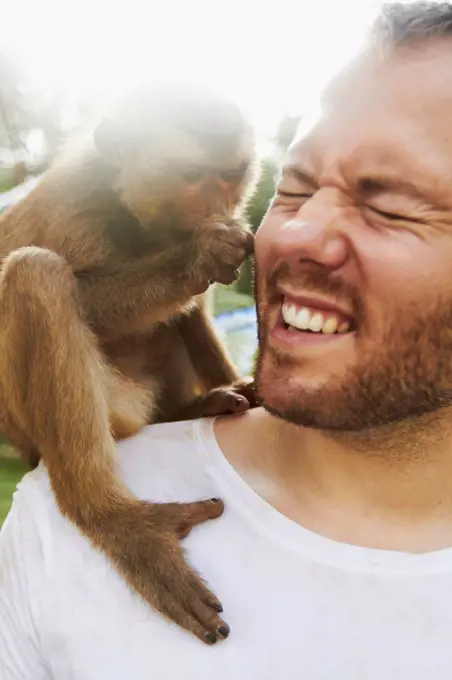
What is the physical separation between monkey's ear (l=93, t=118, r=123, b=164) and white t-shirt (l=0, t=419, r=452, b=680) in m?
0.66

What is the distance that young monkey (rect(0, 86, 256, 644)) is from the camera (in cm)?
113

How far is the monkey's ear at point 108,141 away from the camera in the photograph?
56.3 inches

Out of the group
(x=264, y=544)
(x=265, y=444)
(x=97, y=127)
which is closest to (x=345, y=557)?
(x=264, y=544)

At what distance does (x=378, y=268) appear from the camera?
959 millimetres

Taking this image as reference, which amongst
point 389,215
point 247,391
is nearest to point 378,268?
point 389,215

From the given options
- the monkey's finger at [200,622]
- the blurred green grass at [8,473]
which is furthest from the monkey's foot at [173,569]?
the blurred green grass at [8,473]

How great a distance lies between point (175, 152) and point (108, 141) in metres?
0.13

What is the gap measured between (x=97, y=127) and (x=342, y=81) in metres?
0.56

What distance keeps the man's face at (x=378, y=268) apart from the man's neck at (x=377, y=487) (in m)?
0.06

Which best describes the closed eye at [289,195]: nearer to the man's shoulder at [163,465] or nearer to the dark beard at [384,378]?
the dark beard at [384,378]

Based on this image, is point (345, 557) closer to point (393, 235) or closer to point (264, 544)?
point (264, 544)

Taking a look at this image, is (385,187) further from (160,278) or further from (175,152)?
(175,152)

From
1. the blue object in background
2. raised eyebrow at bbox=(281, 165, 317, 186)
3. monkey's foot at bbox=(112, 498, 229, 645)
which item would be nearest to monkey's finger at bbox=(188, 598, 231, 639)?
monkey's foot at bbox=(112, 498, 229, 645)

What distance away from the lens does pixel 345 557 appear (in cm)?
100
